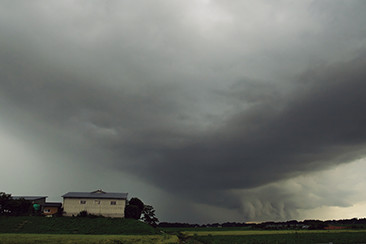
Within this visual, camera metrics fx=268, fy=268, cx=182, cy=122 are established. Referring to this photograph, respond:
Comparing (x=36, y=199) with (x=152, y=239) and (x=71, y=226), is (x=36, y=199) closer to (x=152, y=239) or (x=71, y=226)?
(x=71, y=226)

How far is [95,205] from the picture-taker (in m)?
91.1

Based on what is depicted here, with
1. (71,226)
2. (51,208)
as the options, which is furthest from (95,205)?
(71,226)

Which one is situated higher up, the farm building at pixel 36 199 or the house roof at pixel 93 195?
the house roof at pixel 93 195

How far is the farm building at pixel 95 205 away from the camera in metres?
90.2

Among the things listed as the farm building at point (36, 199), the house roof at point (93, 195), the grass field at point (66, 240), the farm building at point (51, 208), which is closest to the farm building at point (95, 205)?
the house roof at point (93, 195)

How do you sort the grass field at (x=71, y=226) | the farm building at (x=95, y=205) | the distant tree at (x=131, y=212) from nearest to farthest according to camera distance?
the grass field at (x=71, y=226) → the farm building at (x=95, y=205) → the distant tree at (x=131, y=212)

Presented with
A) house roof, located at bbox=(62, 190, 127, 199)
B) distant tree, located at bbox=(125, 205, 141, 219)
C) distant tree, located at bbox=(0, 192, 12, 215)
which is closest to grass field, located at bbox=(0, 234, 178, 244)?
distant tree, located at bbox=(0, 192, 12, 215)

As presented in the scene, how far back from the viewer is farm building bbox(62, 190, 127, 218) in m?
90.2

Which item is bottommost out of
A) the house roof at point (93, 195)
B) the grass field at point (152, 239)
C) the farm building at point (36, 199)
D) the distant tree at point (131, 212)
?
the grass field at point (152, 239)

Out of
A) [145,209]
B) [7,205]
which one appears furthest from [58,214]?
[145,209]

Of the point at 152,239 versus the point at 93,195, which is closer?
the point at 152,239

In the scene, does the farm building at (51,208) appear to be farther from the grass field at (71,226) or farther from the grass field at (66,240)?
the grass field at (66,240)

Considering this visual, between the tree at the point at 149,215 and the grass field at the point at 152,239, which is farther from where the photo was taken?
the tree at the point at 149,215

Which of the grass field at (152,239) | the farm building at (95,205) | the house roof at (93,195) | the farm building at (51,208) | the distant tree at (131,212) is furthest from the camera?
the distant tree at (131,212)
